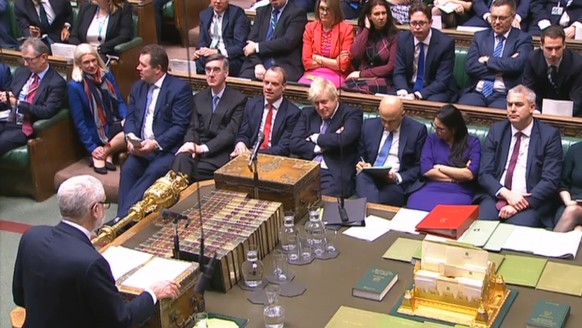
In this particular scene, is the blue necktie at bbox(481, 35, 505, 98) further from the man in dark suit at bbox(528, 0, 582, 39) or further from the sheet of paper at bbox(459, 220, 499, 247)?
the sheet of paper at bbox(459, 220, 499, 247)

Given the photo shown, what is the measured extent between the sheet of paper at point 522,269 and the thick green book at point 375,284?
0.46 metres

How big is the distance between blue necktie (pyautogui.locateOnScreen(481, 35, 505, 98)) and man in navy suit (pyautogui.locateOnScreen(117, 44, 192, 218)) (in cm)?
197

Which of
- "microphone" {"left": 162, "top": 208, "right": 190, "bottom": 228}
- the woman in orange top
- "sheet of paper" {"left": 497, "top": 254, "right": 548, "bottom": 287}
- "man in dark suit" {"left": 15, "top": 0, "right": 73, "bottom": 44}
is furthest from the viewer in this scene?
"man in dark suit" {"left": 15, "top": 0, "right": 73, "bottom": 44}

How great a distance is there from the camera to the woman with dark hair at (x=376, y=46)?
20.4ft

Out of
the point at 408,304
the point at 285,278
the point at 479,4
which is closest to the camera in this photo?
the point at 408,304

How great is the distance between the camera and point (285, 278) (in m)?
3.70

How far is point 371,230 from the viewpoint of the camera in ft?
13.6

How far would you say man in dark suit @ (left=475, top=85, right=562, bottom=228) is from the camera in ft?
15.9

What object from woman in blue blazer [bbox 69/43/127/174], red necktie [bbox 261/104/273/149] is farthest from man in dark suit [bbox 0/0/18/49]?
red necktie [bbox 261/104/273/149]

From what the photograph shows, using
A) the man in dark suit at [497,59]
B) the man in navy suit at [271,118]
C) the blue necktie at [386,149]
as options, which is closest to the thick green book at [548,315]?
the blue necktie at [386,149]

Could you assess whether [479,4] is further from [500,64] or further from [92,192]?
[92,192]

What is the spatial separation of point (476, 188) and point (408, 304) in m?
1.85

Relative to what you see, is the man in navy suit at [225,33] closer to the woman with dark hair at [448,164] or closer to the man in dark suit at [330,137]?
the man in dark suit at [330,137]

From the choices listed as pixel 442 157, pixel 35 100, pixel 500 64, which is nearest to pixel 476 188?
pixel 442 157
